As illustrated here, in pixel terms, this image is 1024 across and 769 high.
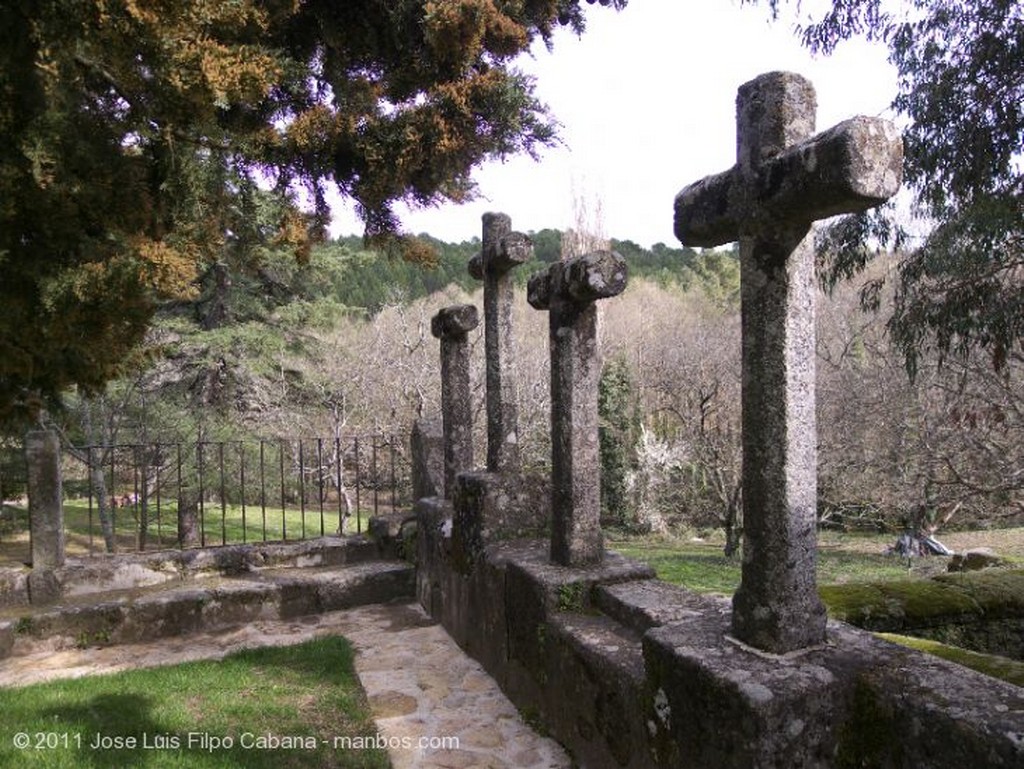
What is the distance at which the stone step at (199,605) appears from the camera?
5.62 meters

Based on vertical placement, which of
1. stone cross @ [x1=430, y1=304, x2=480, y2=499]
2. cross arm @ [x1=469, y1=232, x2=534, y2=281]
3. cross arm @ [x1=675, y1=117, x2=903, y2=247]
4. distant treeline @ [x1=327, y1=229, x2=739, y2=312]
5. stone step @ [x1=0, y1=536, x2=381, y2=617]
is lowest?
stone step @ [x1=0, y1=536, x2=381, y2=617]

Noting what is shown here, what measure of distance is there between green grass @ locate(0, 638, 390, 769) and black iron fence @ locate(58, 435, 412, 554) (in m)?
2.76

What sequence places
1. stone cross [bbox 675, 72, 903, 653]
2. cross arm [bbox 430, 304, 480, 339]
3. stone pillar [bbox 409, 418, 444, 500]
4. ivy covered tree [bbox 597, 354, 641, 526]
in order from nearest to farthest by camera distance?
stone cross [bbox 675, 72, 903, 653] < cross arm [bbox 430, 304, 480, 339] < stone pillar [bbox 409, 418, 444, 500] < ivy covered tree [bbox 597, 354, 641, 526]

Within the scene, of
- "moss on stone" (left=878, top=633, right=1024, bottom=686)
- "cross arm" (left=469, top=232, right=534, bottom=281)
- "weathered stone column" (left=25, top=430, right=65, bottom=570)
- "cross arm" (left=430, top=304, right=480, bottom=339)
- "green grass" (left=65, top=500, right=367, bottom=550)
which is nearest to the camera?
"moss on stone" (left=878, top=633, right=1024, bottom=686)

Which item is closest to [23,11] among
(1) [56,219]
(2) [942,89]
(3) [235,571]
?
(1) [56,219]

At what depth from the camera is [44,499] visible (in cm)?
623

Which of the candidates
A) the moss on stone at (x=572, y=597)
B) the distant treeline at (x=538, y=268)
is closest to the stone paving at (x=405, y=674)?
the moss on stone at (x=572, y=597)

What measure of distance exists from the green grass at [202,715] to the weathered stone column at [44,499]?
186cm

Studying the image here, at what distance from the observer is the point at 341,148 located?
16.9ft

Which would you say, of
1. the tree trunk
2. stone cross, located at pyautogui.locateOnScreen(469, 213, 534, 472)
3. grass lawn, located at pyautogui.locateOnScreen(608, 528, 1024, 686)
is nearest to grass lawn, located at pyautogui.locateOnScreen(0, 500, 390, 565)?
the tree trunk

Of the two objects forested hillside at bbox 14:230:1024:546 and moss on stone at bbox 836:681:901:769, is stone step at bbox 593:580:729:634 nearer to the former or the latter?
moss on stone at bbox 836:681:901:769

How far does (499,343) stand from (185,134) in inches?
99.8

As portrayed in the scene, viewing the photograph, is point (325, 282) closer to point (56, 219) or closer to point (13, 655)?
point (13, 655)

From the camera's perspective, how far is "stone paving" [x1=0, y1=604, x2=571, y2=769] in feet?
12.6
